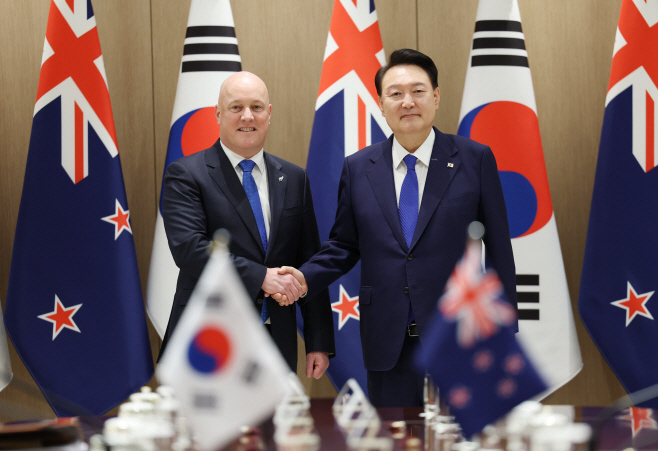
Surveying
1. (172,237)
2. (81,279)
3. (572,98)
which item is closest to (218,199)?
(172,237)

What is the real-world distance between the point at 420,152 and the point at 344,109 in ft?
3.43

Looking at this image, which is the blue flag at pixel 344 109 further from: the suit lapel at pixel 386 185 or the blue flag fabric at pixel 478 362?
the blue flag fabric at pixel 478 362

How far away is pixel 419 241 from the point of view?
2.33 metres

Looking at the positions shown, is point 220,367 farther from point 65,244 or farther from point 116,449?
point 65,244

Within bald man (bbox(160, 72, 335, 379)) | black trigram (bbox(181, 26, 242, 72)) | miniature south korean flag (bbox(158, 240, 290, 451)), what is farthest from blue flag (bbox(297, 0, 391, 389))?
miniature south korean flag (bbox(158, 240, 290, 451))

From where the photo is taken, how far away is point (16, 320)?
328cm

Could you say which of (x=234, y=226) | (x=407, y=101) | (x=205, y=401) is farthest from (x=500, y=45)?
(x=205, y=401)

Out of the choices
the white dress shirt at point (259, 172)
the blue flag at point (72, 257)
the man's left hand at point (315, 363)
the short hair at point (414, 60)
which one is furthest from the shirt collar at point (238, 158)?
the blue flag at point (72, 257)

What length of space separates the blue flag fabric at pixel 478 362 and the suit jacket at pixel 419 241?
3.16 ft

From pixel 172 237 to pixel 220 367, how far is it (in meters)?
1.30

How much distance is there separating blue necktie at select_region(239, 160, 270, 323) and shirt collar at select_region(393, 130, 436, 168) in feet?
1.78

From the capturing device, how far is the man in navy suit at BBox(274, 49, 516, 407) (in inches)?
90.9

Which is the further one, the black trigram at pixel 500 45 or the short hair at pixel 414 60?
the black trigram at pixel 500 45

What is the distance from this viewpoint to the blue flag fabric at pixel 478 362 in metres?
1.31
